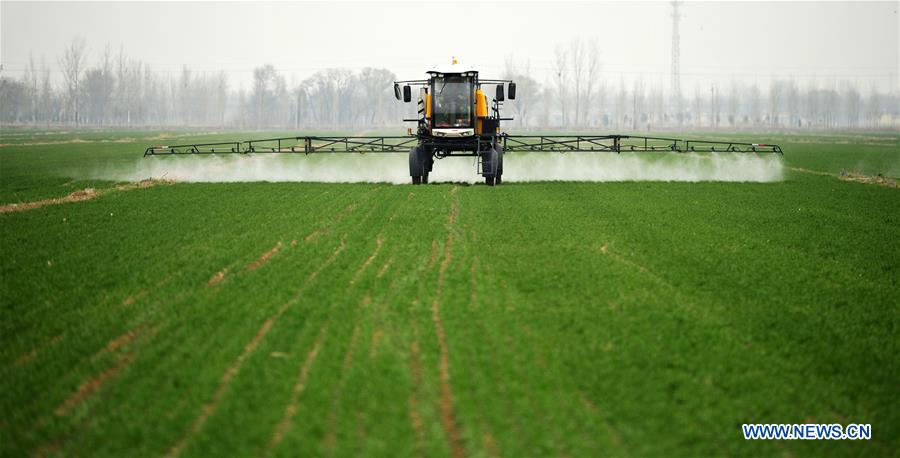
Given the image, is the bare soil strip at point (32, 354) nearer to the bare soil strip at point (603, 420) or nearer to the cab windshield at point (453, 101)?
the bare soil strip at point (603, 420)

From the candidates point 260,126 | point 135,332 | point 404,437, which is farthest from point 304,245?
point 260,126

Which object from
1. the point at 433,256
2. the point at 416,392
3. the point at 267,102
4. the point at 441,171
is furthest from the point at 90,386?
the point at 267,102

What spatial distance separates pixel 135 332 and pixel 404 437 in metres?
4.26

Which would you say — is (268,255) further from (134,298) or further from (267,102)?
(267,102)

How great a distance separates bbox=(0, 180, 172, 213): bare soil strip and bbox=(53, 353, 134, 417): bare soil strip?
14.7 metres

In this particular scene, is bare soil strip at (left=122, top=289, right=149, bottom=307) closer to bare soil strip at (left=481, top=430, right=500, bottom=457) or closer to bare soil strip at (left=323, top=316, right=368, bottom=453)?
bare soil strip at (left=323, top=316, right=368, bottom=453)

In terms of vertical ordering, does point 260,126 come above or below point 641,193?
above

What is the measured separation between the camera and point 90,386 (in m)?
7.12

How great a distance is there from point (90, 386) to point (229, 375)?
125 centimetres

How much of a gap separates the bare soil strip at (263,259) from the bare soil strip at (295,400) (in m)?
4.23

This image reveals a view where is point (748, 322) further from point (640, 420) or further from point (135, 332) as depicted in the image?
point (135, 332)

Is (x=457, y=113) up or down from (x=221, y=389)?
up

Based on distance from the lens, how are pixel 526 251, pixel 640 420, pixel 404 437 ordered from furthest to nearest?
1. pixel 526 251
2. pixel 640 420
3. pixel 404 437

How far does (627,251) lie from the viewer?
13.9 m
